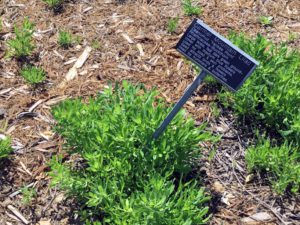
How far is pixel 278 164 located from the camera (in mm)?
3303

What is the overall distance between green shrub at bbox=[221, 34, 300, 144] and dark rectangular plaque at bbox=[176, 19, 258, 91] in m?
0.96

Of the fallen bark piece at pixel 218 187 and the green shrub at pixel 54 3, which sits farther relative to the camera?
the green shrub at pixel 54 3

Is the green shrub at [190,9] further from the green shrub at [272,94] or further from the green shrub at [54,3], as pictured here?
the green shrub at [54,3]

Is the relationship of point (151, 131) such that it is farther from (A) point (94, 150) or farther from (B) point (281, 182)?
(B) point (281, 182)

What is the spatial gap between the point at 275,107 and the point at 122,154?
4.44 ft

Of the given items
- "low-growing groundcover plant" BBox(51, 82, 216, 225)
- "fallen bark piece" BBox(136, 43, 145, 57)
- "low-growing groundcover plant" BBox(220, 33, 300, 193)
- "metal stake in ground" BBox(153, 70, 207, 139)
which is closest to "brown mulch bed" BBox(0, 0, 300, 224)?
"fallen bark piece" BBox(136, 43, 145, 57)

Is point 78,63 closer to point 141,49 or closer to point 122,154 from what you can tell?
point 141,49

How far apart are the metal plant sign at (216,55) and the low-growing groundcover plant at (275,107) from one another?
0.88m

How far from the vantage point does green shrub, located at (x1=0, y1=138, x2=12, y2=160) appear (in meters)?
3.39

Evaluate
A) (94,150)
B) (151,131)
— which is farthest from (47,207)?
(151,131)

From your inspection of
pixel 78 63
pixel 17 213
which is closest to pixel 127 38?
pixel 78 63

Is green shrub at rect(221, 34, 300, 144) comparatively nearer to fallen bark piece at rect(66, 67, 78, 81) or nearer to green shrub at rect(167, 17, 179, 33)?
green shrub at rect(167, 17, 179, 33)

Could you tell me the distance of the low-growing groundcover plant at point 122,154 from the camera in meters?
2.83

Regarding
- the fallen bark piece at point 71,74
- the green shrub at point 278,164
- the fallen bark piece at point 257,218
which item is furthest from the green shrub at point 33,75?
the fallen bark piece at point 257,218
